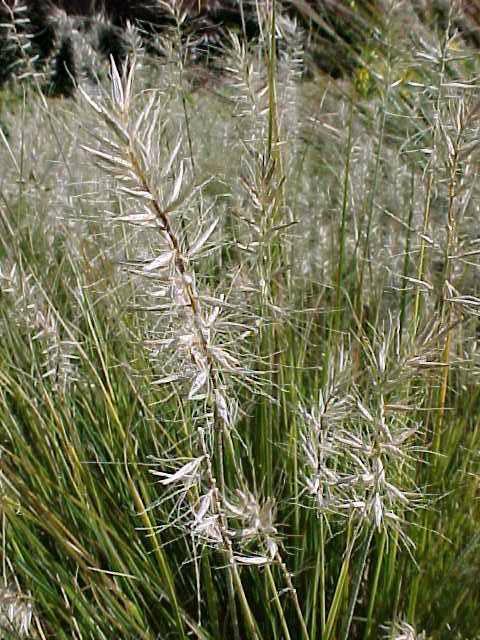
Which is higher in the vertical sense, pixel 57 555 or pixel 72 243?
pixel 72 243

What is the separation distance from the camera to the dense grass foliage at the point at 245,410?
1.88 ft

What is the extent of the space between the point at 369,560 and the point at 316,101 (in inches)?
54.0

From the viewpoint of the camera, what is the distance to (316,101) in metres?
2.02

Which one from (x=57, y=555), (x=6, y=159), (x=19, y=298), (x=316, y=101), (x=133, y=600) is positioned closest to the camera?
(x=19, y=298)

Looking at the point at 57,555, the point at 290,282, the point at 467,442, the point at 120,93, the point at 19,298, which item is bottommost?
the point at 57,555

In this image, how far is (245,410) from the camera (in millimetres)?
1020

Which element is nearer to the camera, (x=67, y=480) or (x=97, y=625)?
(x=97, y=625)

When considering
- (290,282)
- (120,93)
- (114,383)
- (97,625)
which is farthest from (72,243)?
(120,93)

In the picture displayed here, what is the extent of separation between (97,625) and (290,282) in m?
0.57

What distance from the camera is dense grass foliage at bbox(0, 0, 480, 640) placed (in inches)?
22.6

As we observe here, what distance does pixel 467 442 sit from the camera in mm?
1021

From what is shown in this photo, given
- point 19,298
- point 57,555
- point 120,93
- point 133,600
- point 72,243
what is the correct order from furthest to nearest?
point 72,243 → point 57,555 → point 133,600 → point 19,298 → point 120,93

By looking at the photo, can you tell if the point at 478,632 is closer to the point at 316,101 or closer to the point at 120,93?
the point at 120,93

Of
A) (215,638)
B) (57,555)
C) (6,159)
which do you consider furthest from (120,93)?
(6,159)
